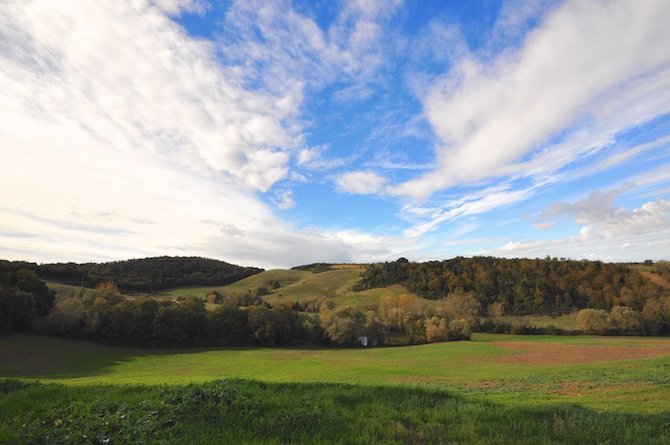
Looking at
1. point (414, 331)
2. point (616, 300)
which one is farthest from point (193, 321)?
point (616, 300)

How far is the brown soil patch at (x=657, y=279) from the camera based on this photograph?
109900 millimetres

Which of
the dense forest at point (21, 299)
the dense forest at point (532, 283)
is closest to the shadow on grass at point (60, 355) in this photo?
the dense forest at point (21, 299)

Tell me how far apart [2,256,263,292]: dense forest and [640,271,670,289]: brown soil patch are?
138885mm

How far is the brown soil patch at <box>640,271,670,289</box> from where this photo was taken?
110m

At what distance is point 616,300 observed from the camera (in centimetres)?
10894

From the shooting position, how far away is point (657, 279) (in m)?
112

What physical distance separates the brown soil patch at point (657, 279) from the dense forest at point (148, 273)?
13889cm

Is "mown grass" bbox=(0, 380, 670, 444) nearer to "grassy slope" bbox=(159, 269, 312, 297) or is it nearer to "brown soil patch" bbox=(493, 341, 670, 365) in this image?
"brown soil patch" bbox=(493, 341, 670, 365)

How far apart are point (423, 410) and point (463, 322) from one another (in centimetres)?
7913

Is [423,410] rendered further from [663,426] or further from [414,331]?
[414,331]

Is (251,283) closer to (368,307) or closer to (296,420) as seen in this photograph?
(368,307)

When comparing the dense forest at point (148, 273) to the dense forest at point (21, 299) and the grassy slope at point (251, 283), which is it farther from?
the dense forest at point (21, 299)

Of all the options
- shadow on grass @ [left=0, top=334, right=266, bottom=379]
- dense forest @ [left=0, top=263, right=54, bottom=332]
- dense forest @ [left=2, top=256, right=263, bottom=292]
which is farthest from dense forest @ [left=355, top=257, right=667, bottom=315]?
dense forest @ [left=0, top=263, right=54, bottom=332]

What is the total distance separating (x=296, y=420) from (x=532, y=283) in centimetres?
13145
